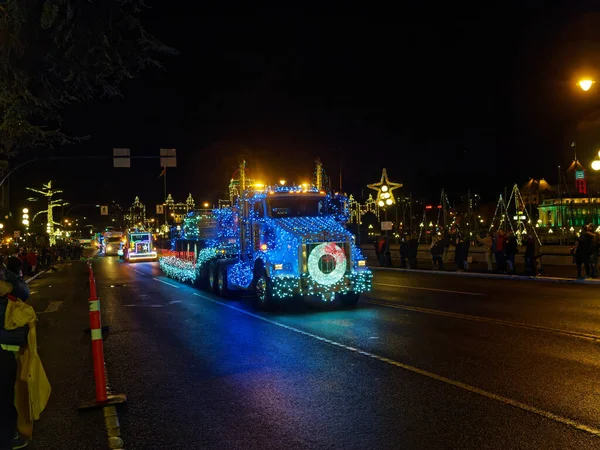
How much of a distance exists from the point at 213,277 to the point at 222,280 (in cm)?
116

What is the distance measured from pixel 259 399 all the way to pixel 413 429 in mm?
1917

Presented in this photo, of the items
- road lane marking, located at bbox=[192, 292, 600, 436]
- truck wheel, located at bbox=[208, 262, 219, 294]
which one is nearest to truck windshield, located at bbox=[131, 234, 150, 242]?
truck wheel, located at bbox=[208, 262, 219, 294]

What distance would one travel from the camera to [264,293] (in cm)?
1457

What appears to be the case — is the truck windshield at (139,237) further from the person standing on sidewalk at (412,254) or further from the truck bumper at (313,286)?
the truck bumper at (313,286)

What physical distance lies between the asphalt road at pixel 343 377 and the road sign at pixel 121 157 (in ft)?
48.0

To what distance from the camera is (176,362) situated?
29.6 feet

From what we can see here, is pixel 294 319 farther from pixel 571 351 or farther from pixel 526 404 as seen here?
pixel 526 404

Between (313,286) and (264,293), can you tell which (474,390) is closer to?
(313,286)

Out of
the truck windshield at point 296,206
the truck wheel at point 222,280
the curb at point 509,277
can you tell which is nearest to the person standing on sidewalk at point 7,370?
the truck windshield at point 296,206

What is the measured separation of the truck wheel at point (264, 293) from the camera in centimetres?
1422

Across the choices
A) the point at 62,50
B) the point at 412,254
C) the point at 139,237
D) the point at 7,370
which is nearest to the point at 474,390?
the point at 7,370

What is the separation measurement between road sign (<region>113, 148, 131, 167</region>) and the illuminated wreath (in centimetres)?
1688

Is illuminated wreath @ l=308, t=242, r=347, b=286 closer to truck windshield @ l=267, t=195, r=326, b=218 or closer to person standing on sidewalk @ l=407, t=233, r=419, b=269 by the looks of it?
truck windshield @ l=267, t=195, r=326, b=218

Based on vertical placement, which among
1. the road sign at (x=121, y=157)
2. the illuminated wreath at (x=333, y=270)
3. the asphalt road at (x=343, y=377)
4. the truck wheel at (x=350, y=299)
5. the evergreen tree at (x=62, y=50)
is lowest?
the asphalt road at (x=343, y=377)
